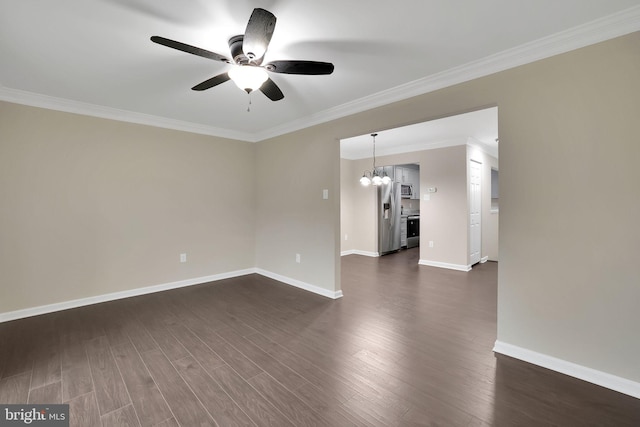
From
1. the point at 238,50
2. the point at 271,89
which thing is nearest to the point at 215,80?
the point at 238,50

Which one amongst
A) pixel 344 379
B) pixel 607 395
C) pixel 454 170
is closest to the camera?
pixel 607 395

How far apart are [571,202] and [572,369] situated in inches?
47.7

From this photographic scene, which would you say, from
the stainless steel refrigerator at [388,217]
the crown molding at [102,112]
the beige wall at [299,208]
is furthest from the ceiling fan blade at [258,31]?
the stainless steel refrigerator at [388,217]

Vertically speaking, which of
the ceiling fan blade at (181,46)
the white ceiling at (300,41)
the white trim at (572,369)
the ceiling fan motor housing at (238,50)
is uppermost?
the white ceiling at (300,41)

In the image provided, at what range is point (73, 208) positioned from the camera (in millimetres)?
3234

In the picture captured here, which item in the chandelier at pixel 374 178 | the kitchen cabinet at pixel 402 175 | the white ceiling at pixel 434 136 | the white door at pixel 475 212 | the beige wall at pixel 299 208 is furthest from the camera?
the kitchen cabinet at pixel 402 175

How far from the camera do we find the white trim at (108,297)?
2941mm

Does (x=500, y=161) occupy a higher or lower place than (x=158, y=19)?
lower

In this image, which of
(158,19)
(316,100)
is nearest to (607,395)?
(316,100)

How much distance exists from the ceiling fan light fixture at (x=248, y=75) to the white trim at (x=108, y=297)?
334cm

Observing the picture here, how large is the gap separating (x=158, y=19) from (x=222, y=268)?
3.59 m

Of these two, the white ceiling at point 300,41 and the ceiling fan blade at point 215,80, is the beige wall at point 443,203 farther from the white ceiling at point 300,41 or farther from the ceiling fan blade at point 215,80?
the ceiling fan blade at point 215,80

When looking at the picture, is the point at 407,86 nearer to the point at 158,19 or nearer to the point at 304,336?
the point at 158,19

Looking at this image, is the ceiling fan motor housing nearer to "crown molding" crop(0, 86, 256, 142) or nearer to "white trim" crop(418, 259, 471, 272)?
"crown molding" crop(0, 86, 256, 142)
